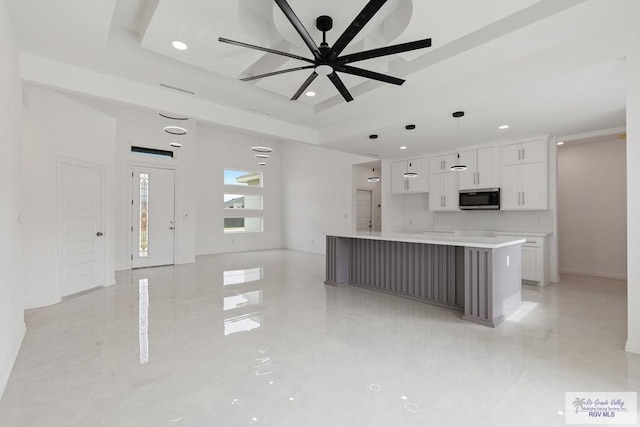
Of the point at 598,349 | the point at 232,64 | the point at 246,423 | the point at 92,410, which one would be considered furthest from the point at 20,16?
the point at 598,349

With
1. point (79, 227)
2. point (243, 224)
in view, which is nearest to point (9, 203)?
point (79, 227)

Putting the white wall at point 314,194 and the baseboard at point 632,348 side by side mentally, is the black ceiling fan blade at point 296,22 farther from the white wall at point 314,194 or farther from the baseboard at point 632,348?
the white wall at point 314,194

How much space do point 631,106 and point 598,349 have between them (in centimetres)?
220

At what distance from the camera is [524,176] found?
5.54m

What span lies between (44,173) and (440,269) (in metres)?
5.51

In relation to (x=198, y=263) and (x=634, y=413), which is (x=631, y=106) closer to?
(x=634, y=413)

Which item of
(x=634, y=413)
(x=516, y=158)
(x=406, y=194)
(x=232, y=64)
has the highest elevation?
(x=232, y=64)

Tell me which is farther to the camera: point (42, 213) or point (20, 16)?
point (42, 213)

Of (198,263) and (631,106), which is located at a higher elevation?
(631,106)

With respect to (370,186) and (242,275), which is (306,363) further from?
(370,186)

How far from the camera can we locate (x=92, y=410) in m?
1.98

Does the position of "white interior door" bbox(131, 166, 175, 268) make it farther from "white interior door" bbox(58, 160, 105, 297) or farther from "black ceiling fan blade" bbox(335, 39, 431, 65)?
"black ceiling fan blade" bbox(335, 39, 431, 65)

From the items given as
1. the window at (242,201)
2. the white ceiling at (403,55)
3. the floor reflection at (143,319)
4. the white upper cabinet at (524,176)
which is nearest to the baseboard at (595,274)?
the white upper cabinet at (524,176)

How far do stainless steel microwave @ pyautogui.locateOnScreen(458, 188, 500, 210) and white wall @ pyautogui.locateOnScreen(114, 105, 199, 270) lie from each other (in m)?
6.42
